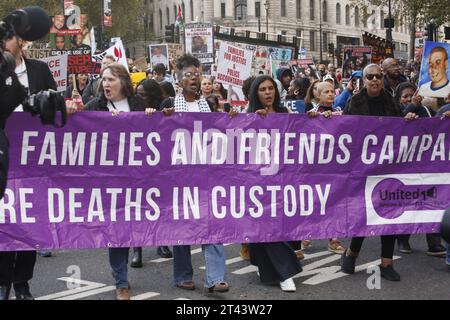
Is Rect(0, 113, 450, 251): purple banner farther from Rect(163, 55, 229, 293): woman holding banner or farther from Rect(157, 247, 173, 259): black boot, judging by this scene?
Rect(157, 247, 173, 259): black boot

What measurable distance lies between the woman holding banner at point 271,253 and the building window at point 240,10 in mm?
86545

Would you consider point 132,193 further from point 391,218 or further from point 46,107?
point 391,218

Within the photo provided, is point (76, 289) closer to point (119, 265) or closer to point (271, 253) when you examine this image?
point (119, 265)

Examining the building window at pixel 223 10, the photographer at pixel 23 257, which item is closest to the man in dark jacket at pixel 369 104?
the photographer at pixel 23 257

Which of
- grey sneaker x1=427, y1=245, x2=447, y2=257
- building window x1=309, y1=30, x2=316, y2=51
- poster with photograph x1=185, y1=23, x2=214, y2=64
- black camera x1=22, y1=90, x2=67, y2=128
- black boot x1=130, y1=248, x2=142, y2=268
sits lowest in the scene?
grey sneaker x1=427, y1=245, x2=447, y2=257

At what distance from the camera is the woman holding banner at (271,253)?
5.66 meters

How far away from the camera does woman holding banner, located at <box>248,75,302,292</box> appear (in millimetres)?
5664

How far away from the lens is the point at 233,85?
10844mm

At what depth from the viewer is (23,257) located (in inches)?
205

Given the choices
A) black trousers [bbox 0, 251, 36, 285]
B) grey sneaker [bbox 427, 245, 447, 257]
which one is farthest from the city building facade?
black trousers [bbox 0, 251, 36, 285]

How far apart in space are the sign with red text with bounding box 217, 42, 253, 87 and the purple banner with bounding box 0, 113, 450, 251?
16.0 ft

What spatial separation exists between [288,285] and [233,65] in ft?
18.3
